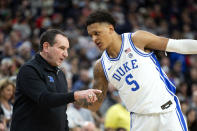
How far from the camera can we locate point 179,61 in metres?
12.1

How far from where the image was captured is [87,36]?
42.0 feet

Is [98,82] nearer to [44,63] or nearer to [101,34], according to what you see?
[101,34]

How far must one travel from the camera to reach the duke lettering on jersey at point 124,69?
458 cm

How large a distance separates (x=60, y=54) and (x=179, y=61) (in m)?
8.41

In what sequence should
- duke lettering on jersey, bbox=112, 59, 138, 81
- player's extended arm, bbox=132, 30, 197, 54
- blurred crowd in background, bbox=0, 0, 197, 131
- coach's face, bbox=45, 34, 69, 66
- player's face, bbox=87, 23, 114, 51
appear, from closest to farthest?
1. coach's face, bbox=45, 34, 69, 66
2. player's extended arm, bbox=132, 30, 197, 54
3. duke lettering on jersey, bbox=112, 59, 138, 81
4. player's face, bbox=87, 23, 114, 51
5. blurred crowd in background, bbox=0, 0, 197, 131

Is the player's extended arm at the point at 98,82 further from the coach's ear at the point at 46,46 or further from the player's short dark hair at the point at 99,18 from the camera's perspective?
the coach's ear at the point at 46,46

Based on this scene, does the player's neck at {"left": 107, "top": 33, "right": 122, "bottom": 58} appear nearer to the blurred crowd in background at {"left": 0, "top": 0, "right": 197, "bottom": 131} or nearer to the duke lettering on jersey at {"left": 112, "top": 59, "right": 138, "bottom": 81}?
the duke lettering on jersey at {"left": 112, "top": 59, "right": 138, "bottom": 81}

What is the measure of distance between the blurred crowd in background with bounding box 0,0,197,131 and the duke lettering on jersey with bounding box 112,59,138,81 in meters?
2.77

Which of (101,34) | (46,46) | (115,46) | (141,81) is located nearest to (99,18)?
(101,34)

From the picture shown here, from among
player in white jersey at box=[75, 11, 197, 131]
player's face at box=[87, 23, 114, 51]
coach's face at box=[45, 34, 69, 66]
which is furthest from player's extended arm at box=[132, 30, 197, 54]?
coach's face at box=[45, 34, 69, 66]

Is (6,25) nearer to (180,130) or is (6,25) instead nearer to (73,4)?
(73,4)

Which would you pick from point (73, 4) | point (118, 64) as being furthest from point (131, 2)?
point (118, 64)

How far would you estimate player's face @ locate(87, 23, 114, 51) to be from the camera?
470cm

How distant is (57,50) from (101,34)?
686 mm
